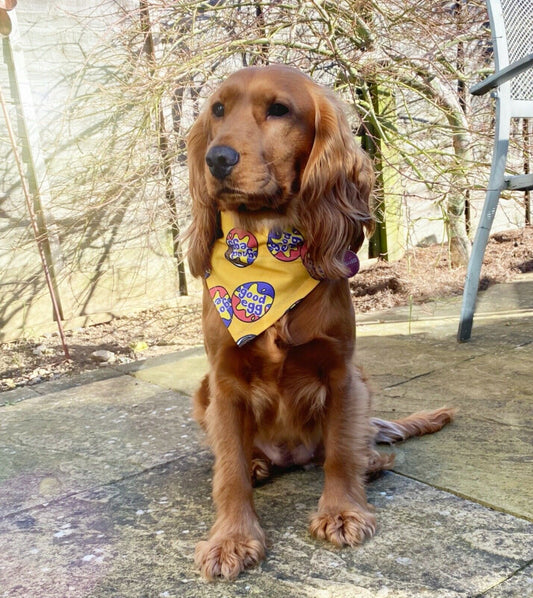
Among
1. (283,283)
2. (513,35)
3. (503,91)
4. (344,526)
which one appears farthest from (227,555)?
(513,35)

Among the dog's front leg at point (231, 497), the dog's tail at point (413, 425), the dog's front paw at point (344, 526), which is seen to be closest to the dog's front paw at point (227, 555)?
the dog's front leg at point (231, 497)

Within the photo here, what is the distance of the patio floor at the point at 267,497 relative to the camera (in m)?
1.40

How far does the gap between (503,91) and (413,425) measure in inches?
68.9

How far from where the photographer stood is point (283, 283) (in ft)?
5.86

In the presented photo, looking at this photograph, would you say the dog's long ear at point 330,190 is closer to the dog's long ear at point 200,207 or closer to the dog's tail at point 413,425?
the dog's long ear at point 200,207

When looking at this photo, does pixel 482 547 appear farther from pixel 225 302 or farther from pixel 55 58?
pixel 55 58

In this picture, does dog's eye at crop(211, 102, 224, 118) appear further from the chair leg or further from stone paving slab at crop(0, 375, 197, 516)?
the chair leg

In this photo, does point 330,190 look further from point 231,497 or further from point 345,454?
point 231,497

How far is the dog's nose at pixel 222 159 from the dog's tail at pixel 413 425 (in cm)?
99

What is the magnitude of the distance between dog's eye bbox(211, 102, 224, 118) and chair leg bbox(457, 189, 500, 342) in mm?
1736

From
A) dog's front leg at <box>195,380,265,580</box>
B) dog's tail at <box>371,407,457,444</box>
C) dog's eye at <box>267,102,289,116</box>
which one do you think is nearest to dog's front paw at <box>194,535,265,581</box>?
dog's front leg at <box>195,380,265,580</box>

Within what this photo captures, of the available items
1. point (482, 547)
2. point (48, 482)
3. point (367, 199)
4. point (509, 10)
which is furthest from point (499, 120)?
point (48, 482)

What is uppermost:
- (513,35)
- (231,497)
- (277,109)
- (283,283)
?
(513,35)

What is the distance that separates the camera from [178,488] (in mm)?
1924
